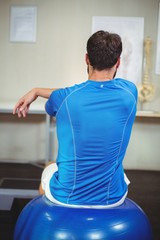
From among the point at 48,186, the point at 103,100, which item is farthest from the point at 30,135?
the point at 103,100

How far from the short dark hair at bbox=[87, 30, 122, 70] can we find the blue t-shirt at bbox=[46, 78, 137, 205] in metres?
0.08

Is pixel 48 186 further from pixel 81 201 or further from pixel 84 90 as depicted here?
pixel 84 90

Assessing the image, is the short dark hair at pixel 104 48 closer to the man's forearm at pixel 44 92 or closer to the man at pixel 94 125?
the man at pixel 94 125

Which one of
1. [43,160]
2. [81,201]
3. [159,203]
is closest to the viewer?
[81,201]

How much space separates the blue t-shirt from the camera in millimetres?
1096

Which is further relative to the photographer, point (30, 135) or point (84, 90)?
point (30, 135)

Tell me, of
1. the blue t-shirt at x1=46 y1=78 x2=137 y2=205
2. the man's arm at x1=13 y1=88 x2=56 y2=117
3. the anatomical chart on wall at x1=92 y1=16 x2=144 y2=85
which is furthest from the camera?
the anatomical chart on wall at x1=92 y1=16 x2=144 y2=85

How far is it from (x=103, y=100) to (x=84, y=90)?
0.25 ft

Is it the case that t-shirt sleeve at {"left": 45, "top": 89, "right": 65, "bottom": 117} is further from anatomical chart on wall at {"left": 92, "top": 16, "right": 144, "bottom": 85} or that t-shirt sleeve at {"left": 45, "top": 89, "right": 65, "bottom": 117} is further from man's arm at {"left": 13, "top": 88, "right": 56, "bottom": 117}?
anatomical chart on wall at {"left": 92, "top": 16, "right": 144, "bottom": 85}

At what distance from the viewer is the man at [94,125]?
1097 mm

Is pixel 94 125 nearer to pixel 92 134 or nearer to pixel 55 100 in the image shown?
pixel 92 134

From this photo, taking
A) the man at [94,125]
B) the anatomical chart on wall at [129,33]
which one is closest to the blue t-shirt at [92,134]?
the man at [94,125]

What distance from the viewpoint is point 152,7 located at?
3.60 meters

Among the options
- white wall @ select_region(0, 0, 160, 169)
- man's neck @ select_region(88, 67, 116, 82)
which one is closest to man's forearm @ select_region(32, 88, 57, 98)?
man's neck @ select_region(88, 67, 116, 82)
